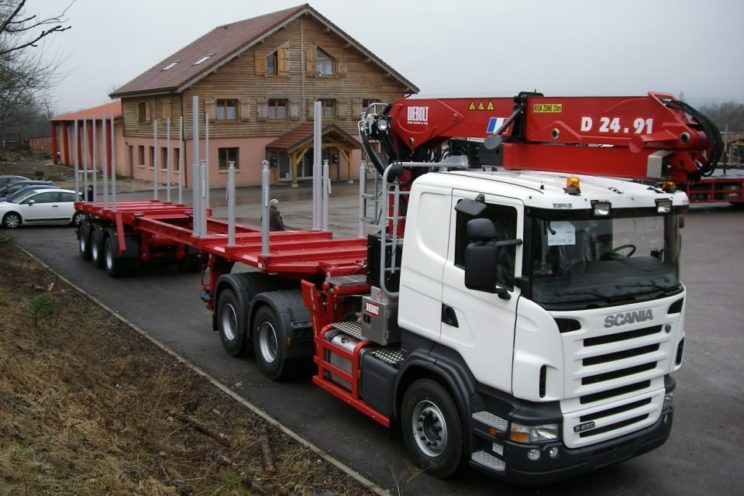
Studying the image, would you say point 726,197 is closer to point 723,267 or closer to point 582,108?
point 723,267

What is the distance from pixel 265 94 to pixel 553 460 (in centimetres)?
4015

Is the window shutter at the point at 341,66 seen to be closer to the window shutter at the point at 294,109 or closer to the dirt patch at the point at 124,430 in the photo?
the window shutter at the point at 294,109

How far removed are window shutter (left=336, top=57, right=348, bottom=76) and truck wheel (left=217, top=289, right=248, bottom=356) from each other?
122ft

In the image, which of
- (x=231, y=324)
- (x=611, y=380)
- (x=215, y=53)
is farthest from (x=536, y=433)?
(x=215, y=53)

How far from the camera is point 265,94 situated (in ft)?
143

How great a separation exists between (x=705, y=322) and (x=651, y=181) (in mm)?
7644

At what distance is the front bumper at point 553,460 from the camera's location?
5559 millimetres

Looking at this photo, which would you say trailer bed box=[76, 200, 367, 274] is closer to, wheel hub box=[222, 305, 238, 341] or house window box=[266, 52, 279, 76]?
wheel hub box=[222, 305, 238, 341]

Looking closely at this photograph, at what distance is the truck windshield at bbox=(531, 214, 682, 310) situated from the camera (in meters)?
5.54

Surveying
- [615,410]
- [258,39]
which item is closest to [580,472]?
[615,410]

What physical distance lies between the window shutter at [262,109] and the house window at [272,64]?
1646 mm

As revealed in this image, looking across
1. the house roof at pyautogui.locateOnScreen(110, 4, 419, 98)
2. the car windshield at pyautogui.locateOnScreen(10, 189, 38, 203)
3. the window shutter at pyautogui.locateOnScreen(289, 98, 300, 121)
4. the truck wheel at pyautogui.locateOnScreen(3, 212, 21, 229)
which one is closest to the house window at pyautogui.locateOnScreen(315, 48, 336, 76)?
the house roof at pyautogui.locateOnScreen(110, 4, 419, 98)

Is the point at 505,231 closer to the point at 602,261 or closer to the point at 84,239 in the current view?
the point at 602,261

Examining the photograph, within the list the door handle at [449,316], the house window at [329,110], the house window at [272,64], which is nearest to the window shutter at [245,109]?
the house window at [272,64]
